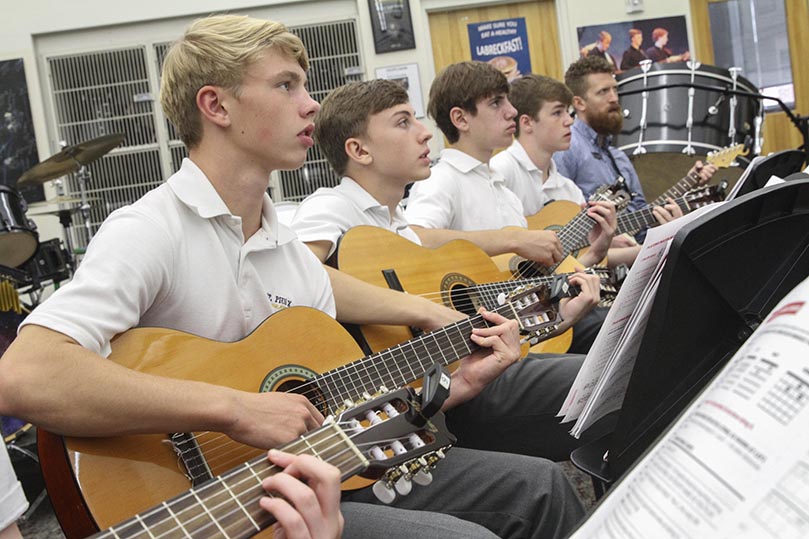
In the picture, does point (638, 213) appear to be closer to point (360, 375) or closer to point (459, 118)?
point (459, 118)

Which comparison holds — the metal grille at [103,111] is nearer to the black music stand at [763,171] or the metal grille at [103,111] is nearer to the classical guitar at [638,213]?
the classical guitar at [638,213]

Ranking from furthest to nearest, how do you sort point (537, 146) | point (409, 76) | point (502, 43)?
point (502, 43)
point (409, 76)
point (537, 146)

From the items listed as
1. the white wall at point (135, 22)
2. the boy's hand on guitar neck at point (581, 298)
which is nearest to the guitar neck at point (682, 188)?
the boy's hand on guitar neck at point (581, 298)

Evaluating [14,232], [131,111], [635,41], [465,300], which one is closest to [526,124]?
[465,300]

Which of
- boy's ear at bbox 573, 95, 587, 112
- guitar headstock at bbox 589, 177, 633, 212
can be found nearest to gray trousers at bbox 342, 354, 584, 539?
guitar headstock at bbox 589, 177, 633, 212

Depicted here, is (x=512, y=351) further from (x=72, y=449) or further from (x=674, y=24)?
(x=674, y=24)

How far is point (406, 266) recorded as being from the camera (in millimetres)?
2371

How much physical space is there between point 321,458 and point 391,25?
729cm

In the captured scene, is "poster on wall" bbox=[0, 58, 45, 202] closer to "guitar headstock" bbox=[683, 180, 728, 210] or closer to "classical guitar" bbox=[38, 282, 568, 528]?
"guitar headstock" bbox=[683, 180, 728, 210]

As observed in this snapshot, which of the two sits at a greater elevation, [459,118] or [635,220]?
[459,118]

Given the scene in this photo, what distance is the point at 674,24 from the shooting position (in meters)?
8.31

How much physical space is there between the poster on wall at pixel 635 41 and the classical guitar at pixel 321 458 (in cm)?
758

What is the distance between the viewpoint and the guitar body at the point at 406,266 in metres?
2.18

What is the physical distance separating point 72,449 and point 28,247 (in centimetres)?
375
